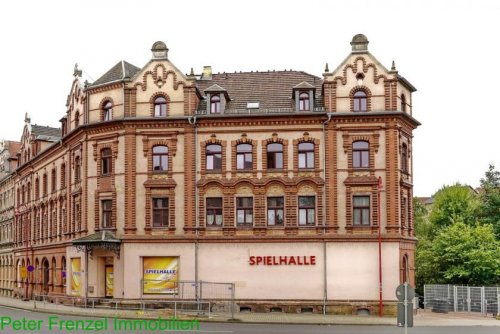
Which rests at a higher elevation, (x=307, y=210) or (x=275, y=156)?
(x=275, y=156)

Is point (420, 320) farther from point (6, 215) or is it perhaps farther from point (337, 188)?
point (6, 215)

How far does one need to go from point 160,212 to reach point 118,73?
9494 mm

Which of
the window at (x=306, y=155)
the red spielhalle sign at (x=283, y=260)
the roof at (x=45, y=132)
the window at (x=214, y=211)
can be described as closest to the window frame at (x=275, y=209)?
the red spielhalle sign at (x=283, y=260)

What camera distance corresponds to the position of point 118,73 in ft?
173

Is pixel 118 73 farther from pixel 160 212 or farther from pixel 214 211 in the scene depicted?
pixel 214 211

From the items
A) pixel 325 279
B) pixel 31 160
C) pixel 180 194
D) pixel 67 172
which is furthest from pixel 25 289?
pixel 325 279

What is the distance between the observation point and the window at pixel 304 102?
50062mm

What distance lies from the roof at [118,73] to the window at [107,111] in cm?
152

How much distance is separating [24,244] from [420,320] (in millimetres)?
41831

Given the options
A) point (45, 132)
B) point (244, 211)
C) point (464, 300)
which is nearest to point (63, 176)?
point (45, 132)

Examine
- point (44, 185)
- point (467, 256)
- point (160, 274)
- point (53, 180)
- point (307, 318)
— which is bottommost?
point (307, 318)

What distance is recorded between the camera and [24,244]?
74500mm

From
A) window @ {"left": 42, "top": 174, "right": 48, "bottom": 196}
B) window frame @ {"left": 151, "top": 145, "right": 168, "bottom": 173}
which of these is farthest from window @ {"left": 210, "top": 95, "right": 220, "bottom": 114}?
window @ {"left": 42, "top": 174, "right": 48, "bottom": 196}

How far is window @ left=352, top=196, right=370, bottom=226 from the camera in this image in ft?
160
